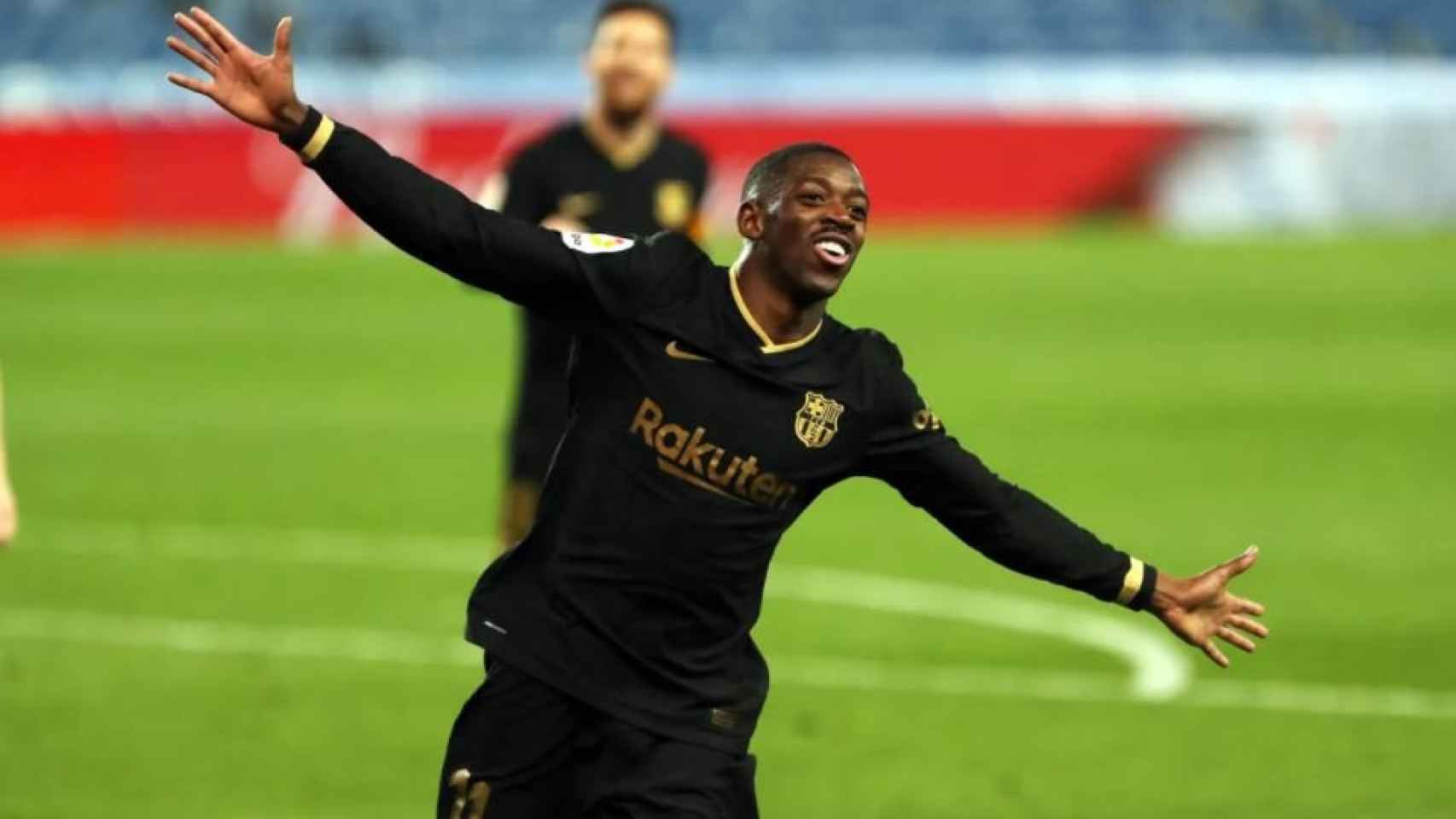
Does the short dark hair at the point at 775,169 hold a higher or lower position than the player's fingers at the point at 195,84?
higher

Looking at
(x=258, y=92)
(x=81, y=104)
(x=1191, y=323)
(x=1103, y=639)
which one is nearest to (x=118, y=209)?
(x=81, y=104)

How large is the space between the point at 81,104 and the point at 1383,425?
53.8 feet

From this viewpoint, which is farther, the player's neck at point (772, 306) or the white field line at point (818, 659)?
the white field line at point (818, 659)

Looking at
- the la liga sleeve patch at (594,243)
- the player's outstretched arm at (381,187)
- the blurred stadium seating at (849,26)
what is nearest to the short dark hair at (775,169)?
the la liga sleeve patch at (594,243)

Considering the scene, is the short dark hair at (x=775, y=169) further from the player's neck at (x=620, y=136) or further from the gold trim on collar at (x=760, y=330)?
the player's neck at (x=620, y=136)

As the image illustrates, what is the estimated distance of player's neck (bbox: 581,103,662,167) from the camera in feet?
32.5

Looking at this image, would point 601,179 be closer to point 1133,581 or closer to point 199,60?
point 1133,581

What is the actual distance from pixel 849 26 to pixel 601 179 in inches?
968

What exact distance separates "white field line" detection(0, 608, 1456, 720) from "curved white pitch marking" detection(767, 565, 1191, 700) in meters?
0.25

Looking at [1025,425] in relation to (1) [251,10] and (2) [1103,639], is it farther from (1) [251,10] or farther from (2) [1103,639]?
(1) [251,10]

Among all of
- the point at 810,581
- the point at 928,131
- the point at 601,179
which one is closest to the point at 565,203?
the point at 601,179

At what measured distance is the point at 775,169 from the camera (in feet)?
19.1

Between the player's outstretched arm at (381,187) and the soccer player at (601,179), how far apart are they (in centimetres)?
A: 399

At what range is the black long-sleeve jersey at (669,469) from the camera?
5828 millimetres
